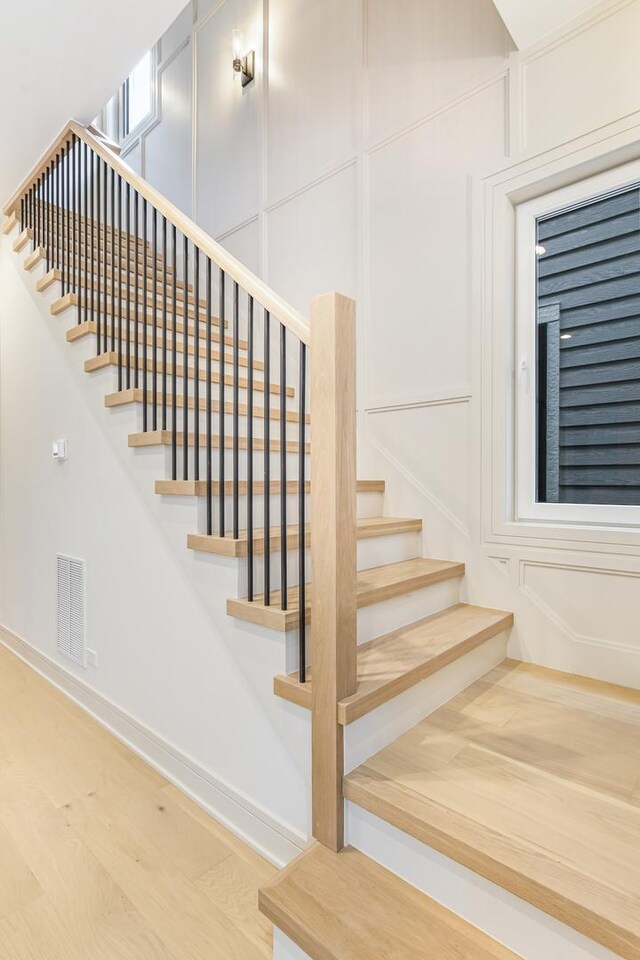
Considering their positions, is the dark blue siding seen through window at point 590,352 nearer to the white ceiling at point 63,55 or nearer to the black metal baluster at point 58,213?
the white ceiling at point 63,55

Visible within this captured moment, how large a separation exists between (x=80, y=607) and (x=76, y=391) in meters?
1.11

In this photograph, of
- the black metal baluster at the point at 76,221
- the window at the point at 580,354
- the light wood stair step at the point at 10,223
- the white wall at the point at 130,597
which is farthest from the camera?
the light wood stair step at the point at 10,223

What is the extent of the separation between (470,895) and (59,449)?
2630 mm

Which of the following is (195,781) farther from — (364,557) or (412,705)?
(364,557)

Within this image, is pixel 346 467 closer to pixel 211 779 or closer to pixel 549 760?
pixel 549 760

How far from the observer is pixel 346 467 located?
51.9 inches

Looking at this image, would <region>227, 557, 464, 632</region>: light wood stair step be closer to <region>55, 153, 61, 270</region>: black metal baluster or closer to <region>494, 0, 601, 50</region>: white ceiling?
<region>494, 0, 601, 50</region>: white ceiling

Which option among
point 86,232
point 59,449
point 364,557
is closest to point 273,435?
point 364,557

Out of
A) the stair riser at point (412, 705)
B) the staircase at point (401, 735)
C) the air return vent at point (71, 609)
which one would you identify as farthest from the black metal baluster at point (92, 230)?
the stair riser at point (412, 705)

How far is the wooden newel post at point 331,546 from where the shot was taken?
1.29m

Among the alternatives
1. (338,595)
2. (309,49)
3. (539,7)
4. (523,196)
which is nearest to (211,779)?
(338,595)

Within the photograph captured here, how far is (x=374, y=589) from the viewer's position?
5.73 ft

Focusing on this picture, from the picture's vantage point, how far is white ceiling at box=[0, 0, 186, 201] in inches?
80.5

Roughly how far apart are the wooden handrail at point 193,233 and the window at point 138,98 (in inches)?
77.4
